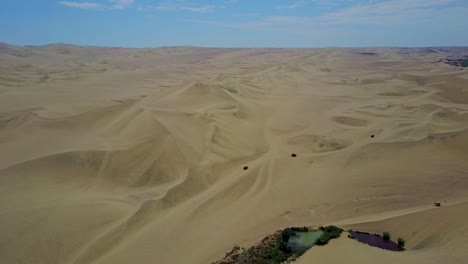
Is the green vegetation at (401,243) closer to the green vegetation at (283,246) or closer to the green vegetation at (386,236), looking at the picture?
the green vegetation at (386,236)

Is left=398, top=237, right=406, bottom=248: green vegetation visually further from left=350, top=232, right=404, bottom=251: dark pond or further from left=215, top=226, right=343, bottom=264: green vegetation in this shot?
left=215, top=226, right=343, bottom=264: green vegetation

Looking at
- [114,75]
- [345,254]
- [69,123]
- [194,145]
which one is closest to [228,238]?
[345,254]

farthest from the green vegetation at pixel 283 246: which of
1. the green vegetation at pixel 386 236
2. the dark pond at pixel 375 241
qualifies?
the green vegetation at pixel 386 236

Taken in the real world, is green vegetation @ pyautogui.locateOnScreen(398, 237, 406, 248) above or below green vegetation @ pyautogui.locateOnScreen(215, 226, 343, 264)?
below

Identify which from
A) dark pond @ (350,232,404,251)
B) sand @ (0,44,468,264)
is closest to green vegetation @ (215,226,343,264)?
sand @ (0,44,468,264)

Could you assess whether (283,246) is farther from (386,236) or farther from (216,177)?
(216,177)

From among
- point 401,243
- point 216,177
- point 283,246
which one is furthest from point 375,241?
point 216,177

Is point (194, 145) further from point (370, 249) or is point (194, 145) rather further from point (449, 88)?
point (449, 88)
